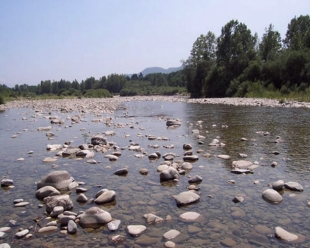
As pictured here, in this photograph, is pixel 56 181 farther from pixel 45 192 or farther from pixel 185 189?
pixel 185 189

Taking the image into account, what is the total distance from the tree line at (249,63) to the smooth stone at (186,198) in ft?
99.1

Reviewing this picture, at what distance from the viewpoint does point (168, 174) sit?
668cm

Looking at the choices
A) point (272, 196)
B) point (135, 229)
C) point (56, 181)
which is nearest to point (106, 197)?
point (135, 229)

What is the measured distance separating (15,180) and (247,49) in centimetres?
5761

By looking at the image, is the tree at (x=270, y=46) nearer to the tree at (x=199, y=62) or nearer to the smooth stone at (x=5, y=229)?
the tree at (x=199, y=62)

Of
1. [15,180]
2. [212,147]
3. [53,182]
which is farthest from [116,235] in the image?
[212,147]

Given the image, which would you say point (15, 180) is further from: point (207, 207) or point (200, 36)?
point (200, 36)

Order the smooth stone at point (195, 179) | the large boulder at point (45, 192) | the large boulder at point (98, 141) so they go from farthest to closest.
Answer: the large boulder at point (98, 141), the smooth stone at point (195, 179), the large boulder at point (45, 192)

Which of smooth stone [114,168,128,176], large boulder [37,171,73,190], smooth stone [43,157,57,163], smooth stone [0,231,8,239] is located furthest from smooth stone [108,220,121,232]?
smooth stone [43,157,57,163]

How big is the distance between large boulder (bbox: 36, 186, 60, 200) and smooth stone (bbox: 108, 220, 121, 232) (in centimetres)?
172

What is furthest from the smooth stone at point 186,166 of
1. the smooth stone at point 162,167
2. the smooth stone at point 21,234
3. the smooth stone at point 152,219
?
the smooth stone at point 21,234

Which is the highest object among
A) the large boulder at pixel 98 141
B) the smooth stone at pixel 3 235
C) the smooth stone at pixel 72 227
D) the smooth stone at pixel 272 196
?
the large boulder at pixel 98 141

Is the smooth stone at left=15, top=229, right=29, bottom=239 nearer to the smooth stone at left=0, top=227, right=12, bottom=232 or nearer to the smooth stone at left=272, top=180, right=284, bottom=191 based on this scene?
the smooth stone at left=0, top=227, right=12, bottom=232

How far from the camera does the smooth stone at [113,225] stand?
14.8 ft
